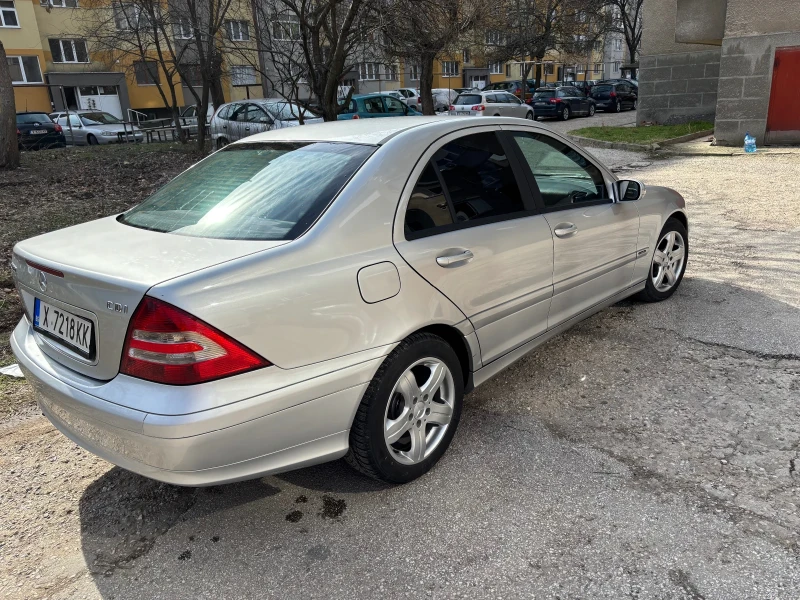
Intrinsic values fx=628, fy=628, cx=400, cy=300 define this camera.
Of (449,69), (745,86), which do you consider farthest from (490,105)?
(449,69)

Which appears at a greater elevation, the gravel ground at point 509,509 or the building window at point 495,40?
the building window at point 495,40

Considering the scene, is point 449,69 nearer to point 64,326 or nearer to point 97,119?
point 97,119

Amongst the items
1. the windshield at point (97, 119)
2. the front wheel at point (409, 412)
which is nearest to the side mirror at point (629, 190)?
the front wheel at point (409, 412)

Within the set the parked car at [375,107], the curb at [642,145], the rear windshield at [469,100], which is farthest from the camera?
the rear windshield at [469,100]

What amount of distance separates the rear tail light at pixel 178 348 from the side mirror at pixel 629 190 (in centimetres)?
289

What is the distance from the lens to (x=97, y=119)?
82.2ft

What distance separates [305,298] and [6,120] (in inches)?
469

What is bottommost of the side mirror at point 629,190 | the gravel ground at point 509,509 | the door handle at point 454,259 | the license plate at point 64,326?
the gravel ground at point 509,509

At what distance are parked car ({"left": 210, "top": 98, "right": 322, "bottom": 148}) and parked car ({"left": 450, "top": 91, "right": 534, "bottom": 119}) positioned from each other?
10122 mm

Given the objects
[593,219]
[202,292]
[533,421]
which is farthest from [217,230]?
[593,219]

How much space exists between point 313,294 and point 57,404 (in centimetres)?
117

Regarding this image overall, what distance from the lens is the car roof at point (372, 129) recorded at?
10.3ft

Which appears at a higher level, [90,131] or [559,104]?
[559,104]

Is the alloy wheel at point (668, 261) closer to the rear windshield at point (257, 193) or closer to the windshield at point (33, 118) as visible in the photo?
the rear windshield at point (257, 193)
